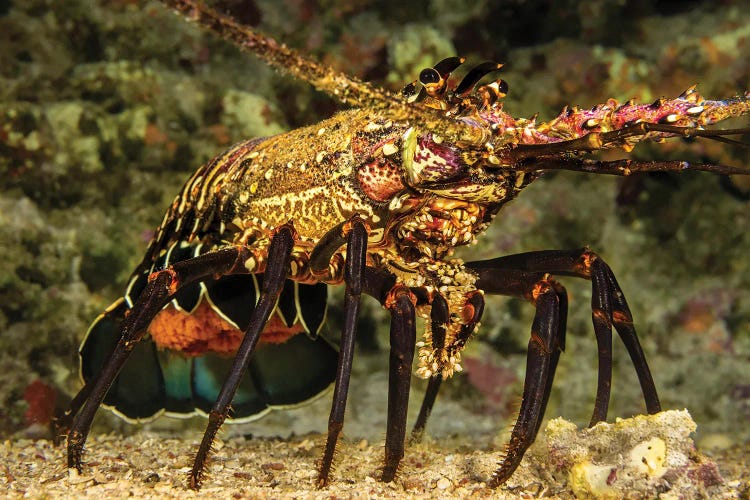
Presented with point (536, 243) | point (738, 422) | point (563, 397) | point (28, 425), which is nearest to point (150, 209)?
point (28, 425)

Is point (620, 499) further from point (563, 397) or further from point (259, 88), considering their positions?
point (259, 88)

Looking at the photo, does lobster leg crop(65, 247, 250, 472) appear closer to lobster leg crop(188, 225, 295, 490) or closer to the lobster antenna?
lobster leg crop(188, 225, 295, 490)

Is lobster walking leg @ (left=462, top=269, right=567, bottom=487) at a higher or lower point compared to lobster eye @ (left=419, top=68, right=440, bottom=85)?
lower

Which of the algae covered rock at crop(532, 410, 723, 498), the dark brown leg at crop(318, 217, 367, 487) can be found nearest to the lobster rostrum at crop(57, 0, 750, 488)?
the dark brown leg at crop(318, 217, 367, 487)

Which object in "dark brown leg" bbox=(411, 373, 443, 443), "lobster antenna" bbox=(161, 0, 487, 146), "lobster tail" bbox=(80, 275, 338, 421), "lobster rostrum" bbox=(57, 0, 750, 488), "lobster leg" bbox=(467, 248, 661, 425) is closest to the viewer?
"lobster antenna" bbox=(161, 0, 487, 146)

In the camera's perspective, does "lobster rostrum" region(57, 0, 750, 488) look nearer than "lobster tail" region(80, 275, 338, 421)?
Yes

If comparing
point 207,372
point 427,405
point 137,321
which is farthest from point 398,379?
point 207,372
